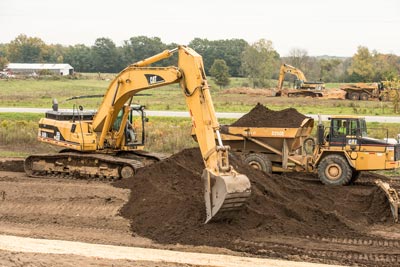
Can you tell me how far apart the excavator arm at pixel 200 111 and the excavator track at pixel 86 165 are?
1.27m

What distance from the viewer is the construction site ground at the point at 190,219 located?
13.8 metres

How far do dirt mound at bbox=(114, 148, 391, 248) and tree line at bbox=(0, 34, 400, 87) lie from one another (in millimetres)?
55698

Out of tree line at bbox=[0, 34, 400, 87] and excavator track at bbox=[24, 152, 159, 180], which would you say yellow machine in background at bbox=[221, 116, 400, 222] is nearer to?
excavator track at bbox=[24, 152, 159, 180]

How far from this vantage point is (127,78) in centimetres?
2003

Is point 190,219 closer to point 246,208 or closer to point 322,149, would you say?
point 246,208

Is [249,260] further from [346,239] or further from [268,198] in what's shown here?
[268,198]

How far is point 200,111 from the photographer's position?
16.1 metres

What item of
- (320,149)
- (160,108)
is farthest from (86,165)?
(160,108)

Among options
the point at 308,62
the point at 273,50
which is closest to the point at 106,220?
the point at 273,50

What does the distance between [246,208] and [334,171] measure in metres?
6.23

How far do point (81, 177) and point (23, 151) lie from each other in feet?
28.9

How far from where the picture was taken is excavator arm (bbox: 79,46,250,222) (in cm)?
1464

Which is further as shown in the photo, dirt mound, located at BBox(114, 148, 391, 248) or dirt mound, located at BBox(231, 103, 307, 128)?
dirt mound, located at BBox(231, 103, 307, 128)

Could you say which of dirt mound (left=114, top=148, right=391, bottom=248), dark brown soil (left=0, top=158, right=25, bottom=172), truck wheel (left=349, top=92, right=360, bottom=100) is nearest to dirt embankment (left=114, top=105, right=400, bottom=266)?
dirt mound (left=114, top=148, right=391, bottom=248)
